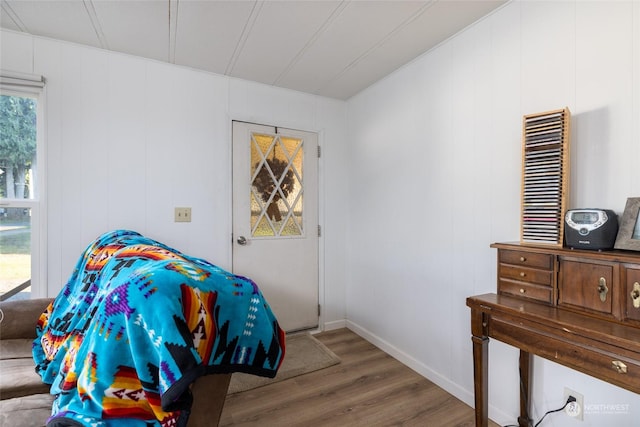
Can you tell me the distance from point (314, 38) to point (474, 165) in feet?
4.42

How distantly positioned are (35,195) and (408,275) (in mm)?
2750

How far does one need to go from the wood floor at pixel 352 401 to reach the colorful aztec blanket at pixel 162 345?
115cm

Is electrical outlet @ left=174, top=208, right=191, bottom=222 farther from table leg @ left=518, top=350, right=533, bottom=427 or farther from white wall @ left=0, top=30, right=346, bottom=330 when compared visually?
table leg @ left=518, top=350, right=533, bottom=427

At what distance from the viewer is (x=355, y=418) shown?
1793 millimetres

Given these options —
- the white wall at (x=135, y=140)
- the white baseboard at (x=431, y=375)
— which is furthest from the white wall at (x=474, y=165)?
the white wall at (x=135, y=140)

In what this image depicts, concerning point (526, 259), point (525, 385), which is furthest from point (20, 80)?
point (525, 385)

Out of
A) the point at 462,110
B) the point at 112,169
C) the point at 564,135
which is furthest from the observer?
the point at 112,169

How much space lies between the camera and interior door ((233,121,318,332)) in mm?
2754

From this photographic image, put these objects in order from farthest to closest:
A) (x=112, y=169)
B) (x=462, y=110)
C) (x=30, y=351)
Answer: (x=112, y=169) < (x=462, y=110) < (x=30, y=351)

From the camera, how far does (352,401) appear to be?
196cm

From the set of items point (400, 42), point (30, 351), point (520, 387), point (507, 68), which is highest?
point (400, 42)

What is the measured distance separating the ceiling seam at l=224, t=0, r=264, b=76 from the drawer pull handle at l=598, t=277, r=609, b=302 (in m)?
2.05

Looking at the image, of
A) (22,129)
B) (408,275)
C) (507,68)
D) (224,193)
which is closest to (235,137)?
(224,193)

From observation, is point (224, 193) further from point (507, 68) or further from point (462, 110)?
point (507, 68)
